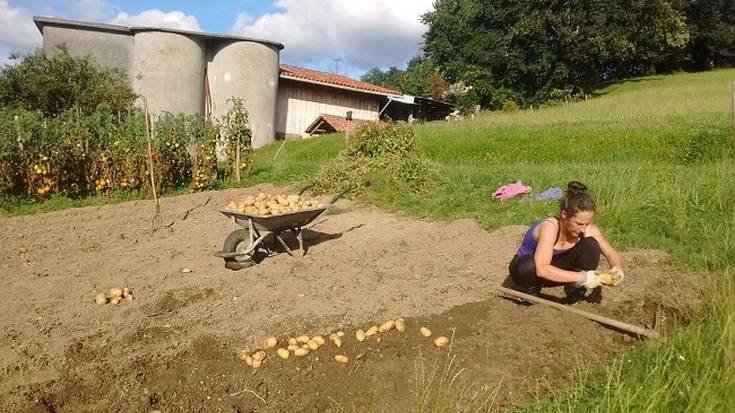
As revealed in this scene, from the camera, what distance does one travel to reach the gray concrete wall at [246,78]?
67.4 ft

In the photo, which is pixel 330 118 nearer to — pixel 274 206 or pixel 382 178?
pixel 382 178

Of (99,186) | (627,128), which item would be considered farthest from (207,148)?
(627,128)

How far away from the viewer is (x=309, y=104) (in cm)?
2423

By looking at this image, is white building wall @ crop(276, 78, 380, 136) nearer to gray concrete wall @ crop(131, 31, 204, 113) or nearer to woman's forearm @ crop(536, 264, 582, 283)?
gray concrete wall @ crop(131, 31, 204, 113)

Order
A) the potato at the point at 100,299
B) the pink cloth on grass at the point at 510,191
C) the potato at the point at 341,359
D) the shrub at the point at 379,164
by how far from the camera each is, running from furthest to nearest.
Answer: the shrub at the point at 379,164, the pink cloth on grass at the point at 510,191, the potato at the point at 100,299, the potato at the point at 341,359

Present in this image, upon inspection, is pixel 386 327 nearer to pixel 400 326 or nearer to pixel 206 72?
pixel 400 326

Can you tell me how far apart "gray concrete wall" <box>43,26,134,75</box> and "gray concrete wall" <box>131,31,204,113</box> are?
0.62 meters

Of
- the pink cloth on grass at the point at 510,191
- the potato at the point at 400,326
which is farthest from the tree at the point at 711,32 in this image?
the potato at the point at 400,326

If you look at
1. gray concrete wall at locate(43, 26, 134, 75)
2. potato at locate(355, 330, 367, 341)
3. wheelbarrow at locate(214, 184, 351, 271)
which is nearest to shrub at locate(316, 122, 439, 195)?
wheelbarrow at locate(214, 184, 351, 271)

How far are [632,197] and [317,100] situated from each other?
19121 mm

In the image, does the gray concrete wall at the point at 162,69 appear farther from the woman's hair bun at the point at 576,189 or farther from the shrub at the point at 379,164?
the woman's hair bun at the point at 576,189

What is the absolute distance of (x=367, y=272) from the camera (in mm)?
5410

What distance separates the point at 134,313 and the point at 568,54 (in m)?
29.5

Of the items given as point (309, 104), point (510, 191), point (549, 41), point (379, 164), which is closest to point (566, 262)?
point (510, 191)
